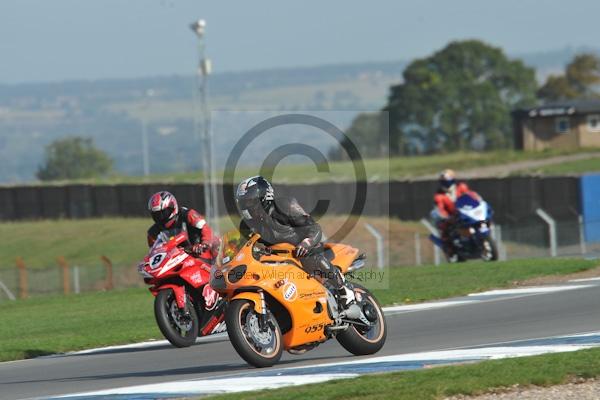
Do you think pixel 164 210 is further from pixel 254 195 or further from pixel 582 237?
pixel 582 237

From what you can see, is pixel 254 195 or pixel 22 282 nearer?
pixel 254 195

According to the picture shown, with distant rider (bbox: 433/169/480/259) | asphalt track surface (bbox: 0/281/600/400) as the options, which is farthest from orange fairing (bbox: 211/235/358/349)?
distant rider (bbox: 433/169/480/259)

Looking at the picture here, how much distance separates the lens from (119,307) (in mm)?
20672

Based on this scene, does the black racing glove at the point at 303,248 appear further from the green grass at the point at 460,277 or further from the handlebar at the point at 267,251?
the green grass at the point at 460,277

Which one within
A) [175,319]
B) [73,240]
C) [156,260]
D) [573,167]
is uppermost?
[573,167]

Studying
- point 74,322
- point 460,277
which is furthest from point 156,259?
point 460,277

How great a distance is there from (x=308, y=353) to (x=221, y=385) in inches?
89.6

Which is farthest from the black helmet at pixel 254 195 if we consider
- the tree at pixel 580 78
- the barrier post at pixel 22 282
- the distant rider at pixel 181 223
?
the tree at pixel 580 78

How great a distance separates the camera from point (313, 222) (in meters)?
11.6

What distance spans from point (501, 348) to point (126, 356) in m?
4.14

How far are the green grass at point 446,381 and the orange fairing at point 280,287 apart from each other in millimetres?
1237

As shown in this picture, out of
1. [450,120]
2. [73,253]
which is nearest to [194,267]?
[73,253]

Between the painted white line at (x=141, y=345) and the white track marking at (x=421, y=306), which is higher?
the white track marking at (x=421, y=306)

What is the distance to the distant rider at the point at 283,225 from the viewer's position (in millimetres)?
11234
